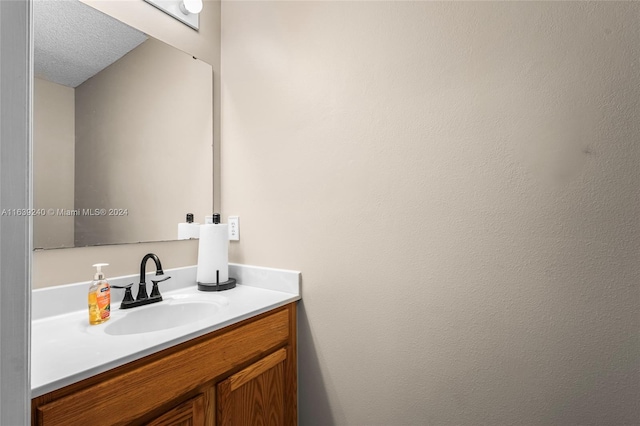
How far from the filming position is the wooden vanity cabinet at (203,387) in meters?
0.72

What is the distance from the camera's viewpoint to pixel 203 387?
37.7 inches

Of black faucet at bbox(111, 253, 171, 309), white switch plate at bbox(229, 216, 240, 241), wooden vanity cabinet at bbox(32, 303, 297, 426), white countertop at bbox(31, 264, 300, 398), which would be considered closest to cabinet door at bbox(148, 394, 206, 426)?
wooden vanity cabinet at bbox(32, 303, 297, 426)

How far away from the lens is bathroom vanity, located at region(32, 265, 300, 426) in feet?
2.35

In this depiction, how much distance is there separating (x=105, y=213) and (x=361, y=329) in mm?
1034

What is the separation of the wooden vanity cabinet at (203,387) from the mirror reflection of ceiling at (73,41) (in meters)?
1.00

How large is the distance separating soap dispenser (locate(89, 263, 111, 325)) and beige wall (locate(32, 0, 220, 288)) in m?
0.19

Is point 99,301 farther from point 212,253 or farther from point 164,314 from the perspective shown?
point 212,253

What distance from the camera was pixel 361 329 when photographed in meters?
1.19

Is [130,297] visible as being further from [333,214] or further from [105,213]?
[333,214]

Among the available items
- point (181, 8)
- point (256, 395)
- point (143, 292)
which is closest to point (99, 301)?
point (143, 292)

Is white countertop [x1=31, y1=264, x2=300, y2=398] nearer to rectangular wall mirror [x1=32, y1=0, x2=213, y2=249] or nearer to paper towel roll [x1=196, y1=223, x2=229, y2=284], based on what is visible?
paper towel roll [x1=196, y1=223, x2=229, y2=284]

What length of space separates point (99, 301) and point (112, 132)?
622 mm

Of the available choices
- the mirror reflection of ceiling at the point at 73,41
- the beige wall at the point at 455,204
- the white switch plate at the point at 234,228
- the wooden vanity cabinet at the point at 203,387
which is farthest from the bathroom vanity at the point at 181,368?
the mirror reflection of ceiling at the point at 73,41

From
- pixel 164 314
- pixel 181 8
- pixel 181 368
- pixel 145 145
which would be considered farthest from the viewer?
pixel 181 8
